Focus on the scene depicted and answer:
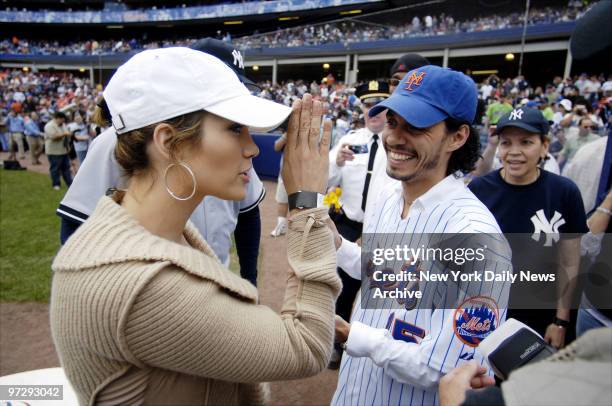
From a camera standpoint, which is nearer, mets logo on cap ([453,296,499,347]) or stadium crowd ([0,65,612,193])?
mets logo on cap ([453,296,499,347])

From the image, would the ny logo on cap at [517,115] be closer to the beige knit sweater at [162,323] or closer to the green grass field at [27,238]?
the beige knit sweater at [162,323]

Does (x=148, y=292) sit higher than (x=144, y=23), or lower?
lower

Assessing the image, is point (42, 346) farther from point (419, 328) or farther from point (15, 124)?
point (15, 124)

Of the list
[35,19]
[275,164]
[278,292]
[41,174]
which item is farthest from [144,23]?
[278,292]

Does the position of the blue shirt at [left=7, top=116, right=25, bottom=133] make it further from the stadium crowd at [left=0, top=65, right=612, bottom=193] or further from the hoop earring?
the hoop earring

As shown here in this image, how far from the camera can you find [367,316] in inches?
76.1

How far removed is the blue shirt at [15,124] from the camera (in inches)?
619

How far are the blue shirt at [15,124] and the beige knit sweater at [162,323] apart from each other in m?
18.1

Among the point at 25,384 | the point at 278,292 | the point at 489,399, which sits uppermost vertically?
the point at 489,399

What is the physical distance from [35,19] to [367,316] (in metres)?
58.5

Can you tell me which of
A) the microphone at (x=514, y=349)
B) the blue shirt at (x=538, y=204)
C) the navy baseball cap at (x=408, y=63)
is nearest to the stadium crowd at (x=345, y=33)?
the navy baseball cap at (x=408, y=63)

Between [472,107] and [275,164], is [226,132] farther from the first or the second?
[275,164]

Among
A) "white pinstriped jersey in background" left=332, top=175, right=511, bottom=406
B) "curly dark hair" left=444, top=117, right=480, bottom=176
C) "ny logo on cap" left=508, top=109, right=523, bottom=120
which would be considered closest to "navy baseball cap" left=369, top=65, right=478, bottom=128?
"curly dark hair" left=444, top=117, right=480, bottom=176

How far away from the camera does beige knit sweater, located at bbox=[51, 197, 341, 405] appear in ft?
3.13
